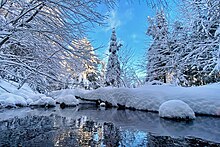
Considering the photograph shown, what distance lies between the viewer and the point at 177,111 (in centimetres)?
920

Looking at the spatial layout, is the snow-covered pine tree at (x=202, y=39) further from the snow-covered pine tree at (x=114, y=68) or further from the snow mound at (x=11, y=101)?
the snow-covered pine tree at (x=114, y=68)

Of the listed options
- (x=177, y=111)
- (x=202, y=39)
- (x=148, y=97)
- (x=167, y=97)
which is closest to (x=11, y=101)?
(x=148, y=97)

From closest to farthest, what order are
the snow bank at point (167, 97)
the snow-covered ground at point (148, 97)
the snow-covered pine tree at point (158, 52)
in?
1. the snow-covered ground at point (148, 97)
2. the snow bank at point (167, 97)
3. the snow-covered pine tree at point (158, 52)

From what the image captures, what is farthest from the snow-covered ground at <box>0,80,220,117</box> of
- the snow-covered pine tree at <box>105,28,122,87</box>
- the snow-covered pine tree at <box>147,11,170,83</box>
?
the snow-covered pine tree at <box>105,28,122,87</box>

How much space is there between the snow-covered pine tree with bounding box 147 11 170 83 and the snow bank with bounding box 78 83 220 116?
143 inches

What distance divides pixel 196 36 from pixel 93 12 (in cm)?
1259

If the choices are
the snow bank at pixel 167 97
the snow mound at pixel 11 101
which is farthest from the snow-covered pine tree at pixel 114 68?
the snow mound at pixel 11 101

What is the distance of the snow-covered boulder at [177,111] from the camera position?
9.05 metres

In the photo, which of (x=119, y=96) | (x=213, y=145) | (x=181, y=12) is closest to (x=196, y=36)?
(x=181, y=12)

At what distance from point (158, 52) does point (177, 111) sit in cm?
1087

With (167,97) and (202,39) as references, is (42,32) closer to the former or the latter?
(167,97)

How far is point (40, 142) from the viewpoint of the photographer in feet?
16.5

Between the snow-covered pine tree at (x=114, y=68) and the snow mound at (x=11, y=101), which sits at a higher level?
the snow-covered pine tree at (x=114, y=68)

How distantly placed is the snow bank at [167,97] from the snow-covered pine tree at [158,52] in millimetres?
3630
